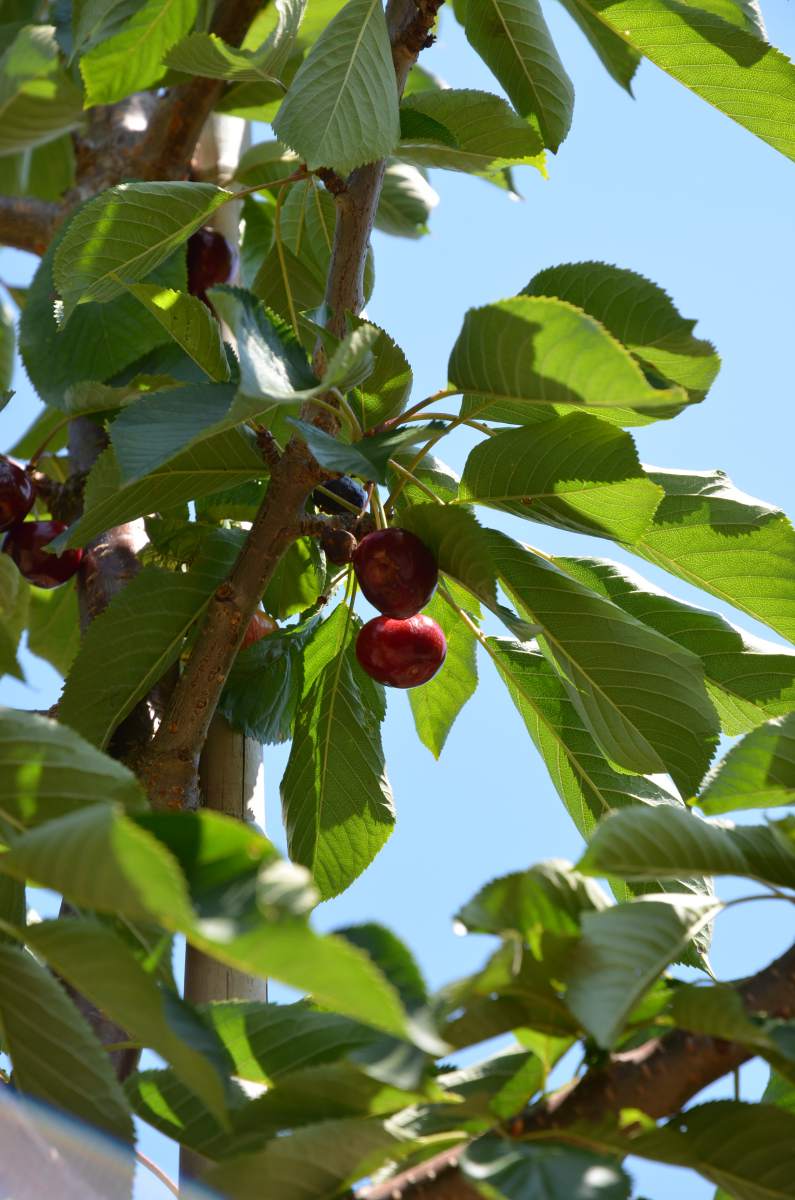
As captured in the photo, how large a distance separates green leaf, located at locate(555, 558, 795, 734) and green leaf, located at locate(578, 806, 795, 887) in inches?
15.9

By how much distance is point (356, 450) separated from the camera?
87 centimetres

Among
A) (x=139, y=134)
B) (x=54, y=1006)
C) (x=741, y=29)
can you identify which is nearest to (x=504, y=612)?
(x=54, y=1006)

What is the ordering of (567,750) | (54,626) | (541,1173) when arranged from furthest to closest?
1. (54,626)
2. (567,750)
3. (541,1173)

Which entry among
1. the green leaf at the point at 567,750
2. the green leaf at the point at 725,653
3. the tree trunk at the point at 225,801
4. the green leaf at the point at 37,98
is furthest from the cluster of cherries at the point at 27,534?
the green leaf at the point at 37,98

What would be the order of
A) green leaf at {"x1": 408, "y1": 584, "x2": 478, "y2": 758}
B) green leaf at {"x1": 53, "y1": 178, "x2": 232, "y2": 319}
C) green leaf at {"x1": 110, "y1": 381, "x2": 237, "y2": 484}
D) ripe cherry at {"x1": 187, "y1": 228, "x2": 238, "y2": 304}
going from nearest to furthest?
green leaf at {"x1": 110, "y1": 381, "x2": 237, "y2": 484} → green leaf at {"x1": 53, "y1": 178, "x2": 232, "y2": 319} → green leaf at {"x1": 408, "y1": 584, "x2": 478, "y2": 758} → ripe cherry at {"x1": 187, "y1": 228, "x2": 238, "y2": 304}

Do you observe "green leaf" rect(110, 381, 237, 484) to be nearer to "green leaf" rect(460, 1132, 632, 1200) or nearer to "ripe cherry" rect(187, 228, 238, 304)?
"green leaf" rect(460, 1132, 632, 1200)

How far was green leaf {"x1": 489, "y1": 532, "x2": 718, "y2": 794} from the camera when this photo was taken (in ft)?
3.16

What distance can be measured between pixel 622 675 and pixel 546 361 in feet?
0.97

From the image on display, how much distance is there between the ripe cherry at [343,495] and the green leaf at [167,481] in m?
0.07

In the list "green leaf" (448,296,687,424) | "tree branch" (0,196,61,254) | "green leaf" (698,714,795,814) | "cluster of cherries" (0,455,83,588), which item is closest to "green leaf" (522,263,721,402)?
"green leaf" (448,296,687,424)

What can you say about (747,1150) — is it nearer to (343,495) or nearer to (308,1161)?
(308,1161)

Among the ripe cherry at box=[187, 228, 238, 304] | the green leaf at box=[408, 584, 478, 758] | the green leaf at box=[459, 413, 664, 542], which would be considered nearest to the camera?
the green leaf at box=[459, 413, 664, 542]

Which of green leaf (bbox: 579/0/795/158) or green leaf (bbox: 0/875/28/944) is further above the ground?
green leaf (bbox: 579/0/795/158)

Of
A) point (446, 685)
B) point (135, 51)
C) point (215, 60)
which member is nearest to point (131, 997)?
point (446, 685)
